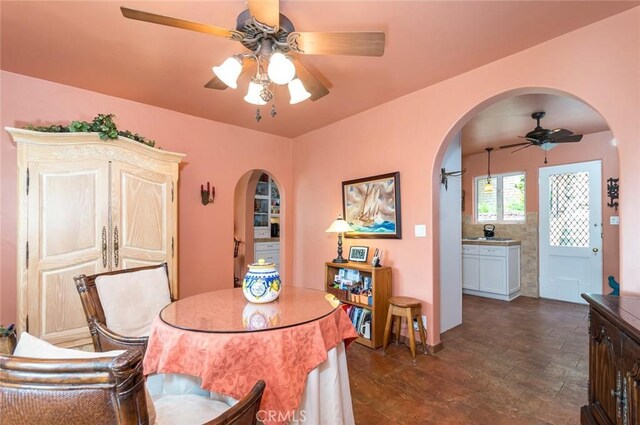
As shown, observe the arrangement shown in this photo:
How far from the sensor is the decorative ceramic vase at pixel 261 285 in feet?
5.54

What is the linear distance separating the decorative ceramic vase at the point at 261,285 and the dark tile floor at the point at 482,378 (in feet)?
3.48

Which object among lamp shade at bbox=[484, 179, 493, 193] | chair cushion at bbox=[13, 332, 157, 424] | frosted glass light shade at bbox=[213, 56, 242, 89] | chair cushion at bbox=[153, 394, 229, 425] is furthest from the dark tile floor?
lamp shade at bbox=[484, 179, 493, 193]

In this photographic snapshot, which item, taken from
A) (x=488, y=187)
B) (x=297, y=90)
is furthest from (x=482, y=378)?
(x=488, y=187)

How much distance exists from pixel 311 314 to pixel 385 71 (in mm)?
2126

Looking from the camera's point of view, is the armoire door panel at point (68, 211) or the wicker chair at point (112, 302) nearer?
the wicker chair at point (112, 302)

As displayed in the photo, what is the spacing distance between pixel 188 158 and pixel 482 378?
145 inches

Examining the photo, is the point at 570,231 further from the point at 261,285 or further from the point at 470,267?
the point at 261,285

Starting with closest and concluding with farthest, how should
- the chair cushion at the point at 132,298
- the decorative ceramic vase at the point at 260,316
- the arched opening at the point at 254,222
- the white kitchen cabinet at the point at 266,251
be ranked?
the decorative ceramic vase at the point at 260,316, the chair cushion at the point at 132,298, the arched opening at the point at 254,222, the white kitchen cabinet at the point at 266,251

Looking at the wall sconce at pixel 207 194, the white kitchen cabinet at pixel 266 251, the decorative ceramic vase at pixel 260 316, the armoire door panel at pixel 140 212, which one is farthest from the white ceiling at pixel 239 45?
the white kitchen cabinet at pixel 266 251

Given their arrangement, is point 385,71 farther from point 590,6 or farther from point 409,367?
point 409,367

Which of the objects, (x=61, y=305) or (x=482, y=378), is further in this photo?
(x=482, y=378)

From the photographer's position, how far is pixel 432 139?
290 centimetres

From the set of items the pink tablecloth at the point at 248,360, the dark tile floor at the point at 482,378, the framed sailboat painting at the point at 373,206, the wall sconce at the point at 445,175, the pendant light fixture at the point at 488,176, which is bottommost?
the dark tile floor at the point at 482,378

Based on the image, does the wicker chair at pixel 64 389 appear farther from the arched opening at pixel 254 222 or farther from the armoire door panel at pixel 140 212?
the arched opening at pixel 254 222
